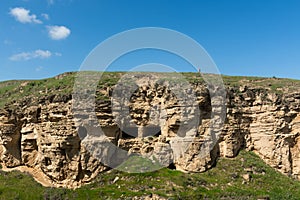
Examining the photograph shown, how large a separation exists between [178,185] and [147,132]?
6911 mm

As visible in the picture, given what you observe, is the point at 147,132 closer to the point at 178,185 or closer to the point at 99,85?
the point at 99,85

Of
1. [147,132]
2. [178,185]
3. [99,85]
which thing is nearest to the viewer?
[178,185]

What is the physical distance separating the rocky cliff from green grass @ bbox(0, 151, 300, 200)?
45.8 inches

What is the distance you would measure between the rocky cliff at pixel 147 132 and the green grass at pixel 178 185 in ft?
3.82

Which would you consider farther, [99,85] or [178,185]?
[99,85]

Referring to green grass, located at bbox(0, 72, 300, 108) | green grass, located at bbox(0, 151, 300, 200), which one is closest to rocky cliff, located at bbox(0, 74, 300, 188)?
green grass, located at bbox(0, 72, 300, 108)

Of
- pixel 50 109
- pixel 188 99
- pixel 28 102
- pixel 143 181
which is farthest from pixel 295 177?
pixel 28 102

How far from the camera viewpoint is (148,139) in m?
30.3

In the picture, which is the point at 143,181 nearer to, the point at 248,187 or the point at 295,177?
the point at 248,187

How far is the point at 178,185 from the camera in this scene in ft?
84.7

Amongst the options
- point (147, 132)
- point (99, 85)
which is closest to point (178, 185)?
point (147, 132)

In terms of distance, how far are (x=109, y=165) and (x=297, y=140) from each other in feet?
60.3

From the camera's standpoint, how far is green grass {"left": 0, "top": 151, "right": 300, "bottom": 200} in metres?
24.9

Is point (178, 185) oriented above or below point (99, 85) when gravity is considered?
below
